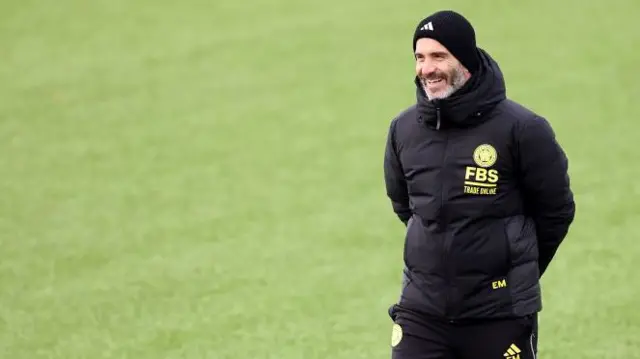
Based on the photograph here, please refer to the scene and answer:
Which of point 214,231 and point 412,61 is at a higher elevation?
point 412,61

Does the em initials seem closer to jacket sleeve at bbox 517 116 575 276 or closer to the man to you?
the man

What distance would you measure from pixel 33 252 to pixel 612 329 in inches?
196

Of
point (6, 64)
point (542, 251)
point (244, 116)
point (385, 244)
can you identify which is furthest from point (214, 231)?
point (6, 64)

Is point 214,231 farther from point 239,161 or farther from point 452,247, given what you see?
point 452,247

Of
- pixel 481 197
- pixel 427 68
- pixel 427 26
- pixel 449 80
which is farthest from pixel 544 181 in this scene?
pixel 427 26

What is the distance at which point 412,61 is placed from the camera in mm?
15773

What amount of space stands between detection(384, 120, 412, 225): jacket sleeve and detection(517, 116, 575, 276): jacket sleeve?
2.00 feet

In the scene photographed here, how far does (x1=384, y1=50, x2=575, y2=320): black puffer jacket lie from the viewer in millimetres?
5047

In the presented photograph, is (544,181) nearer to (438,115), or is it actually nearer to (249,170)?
(438,115)

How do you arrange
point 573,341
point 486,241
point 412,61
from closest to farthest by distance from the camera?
1. point 486,241
2. point 573,341
3. point 412,61

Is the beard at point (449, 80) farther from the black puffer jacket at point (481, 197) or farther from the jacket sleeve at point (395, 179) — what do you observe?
the jacket sleeve at point (395, 179)

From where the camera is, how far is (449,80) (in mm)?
5082

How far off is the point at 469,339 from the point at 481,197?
1.99 feet

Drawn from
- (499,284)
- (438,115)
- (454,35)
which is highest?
(454,35)
